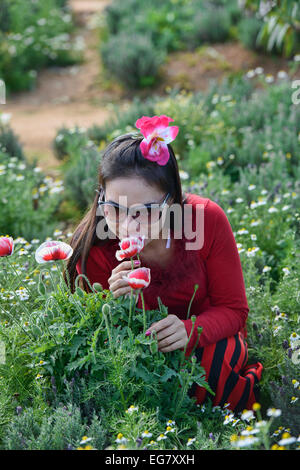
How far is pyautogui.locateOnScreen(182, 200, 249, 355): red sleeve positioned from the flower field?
0.19 m

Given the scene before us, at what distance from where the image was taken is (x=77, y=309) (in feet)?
5.48

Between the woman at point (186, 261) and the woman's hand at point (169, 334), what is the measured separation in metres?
0.07

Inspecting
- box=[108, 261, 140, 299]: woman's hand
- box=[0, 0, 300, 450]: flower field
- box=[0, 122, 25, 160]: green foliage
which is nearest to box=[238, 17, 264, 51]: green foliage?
box=[0, 0, 300, 450]: flower field

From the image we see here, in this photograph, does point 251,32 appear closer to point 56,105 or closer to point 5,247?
point 56,105

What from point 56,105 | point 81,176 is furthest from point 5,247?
point 56,105

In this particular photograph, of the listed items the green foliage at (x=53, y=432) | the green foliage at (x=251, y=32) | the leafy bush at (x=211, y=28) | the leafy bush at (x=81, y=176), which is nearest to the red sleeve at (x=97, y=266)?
the green foliage at (x=53, y=432)

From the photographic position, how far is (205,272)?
2.04m

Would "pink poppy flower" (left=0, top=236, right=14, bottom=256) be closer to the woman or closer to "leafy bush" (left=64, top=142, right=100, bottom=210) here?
the woman

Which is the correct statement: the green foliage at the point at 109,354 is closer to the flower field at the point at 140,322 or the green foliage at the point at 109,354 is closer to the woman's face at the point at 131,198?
the flower field at the point at 140,322

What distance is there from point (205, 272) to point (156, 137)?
56 cm

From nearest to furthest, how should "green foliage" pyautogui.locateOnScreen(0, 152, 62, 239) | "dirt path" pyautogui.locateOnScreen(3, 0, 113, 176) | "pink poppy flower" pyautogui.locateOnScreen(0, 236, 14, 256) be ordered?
"pink poppy flower" pyautogui.locateOnScreen(0, 236, 14, 256) < "green foliage" pyautogui.locateOnScreen(0, 152, 62, 239) < "dirt path" pyautogui.locateOnScreen(3, 0, 113, 176)

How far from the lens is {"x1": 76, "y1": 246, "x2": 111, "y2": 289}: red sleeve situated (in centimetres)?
201
